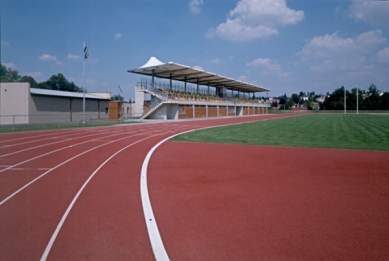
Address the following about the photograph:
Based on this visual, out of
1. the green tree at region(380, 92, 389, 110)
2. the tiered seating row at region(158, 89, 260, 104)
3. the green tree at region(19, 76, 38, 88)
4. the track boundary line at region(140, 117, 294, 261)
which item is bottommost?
the track boundary line at region(140, 117, 294, 261)

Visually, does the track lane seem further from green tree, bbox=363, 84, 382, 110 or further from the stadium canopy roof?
green tree, bbox=363, 84, 382, 110

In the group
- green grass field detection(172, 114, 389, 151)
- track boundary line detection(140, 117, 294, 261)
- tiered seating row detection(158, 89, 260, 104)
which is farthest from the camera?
tiered seating row detection(158, 89, 260, 104)

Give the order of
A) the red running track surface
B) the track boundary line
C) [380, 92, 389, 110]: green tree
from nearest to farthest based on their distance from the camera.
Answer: the track boundary line < the red running track surface < [380, 92, 389, 110]: green tree

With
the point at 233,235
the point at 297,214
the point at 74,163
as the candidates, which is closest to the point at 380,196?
the point at 297,214

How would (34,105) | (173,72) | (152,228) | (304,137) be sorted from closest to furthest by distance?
(152,228) < (304,137) < (34,105) < (173,72)

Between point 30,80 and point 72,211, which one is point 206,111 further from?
point 72,211

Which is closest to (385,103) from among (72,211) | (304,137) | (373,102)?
(373,102)

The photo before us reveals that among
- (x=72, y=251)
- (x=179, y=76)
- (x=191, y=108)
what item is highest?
(x=179, y=76)

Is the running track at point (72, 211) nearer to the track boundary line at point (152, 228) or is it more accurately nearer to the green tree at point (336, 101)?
the track boundary line at point (152, 228)

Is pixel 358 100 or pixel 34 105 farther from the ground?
pixel 358 100

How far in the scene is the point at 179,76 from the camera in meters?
53.3

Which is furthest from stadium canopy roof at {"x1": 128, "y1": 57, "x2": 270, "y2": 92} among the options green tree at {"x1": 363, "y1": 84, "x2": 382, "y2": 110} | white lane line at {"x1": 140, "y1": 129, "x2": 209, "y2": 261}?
green tree at {"x1": 363, "y1": 84, "x2": 382, "y2": 110}

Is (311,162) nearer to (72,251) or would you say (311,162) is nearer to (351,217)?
(351,217)

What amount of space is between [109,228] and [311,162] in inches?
318
